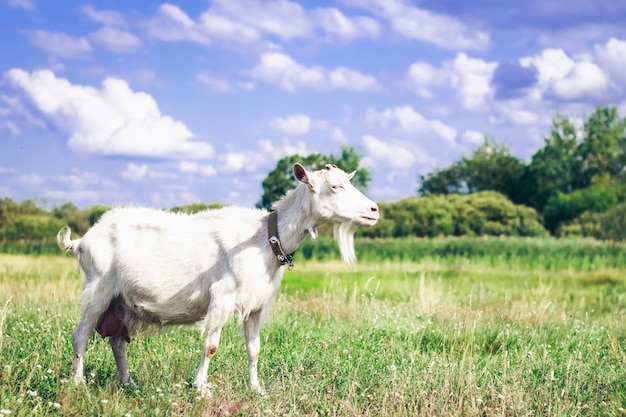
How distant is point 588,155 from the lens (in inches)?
2613

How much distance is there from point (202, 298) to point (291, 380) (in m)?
1.23

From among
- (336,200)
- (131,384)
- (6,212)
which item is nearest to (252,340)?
(131,384)

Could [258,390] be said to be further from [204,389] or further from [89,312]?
[89,312]

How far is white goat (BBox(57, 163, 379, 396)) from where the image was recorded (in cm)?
686

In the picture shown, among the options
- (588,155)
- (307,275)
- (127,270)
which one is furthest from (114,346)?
(588,155)

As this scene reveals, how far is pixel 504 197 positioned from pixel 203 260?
54.1m

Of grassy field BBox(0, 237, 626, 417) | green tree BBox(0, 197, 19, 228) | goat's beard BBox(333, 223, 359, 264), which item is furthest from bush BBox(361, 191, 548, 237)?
goat's beard BBox(333, 223, 359, 264)

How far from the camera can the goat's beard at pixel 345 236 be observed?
23.3 feet

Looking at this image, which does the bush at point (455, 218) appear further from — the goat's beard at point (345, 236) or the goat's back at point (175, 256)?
the goat's back at point (175, 256)

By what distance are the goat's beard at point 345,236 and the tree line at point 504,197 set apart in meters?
32.0

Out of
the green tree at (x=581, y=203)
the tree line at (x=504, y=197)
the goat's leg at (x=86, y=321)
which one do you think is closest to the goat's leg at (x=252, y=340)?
the goat's leg at (x=86, y=321)

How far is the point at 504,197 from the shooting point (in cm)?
5831

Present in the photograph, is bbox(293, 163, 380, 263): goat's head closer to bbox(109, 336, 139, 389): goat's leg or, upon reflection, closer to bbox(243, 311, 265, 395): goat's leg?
bbox(243, 311, 265, 395): goat's leg

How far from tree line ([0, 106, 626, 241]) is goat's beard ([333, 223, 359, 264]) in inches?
1261
